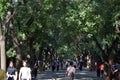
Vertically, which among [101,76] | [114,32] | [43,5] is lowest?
[101,76]

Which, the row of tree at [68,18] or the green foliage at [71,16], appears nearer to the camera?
the row of tree at [68,18]

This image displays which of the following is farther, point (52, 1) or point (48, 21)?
point (48, 21)

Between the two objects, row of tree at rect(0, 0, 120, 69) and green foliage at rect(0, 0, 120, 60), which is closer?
row of tree at rect(0, 0, 120, 69)

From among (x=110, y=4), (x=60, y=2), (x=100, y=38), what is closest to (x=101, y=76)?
(x=100, y=38)

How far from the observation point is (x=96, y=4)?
2453 centimetres

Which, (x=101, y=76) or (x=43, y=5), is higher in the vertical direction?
(x=43, y=5)

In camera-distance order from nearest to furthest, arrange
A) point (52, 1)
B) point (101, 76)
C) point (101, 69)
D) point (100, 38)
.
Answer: point (52, 1)
point (100, 38)
point (101, 69)
point (101, 76)

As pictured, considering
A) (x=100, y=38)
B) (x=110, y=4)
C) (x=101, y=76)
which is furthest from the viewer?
(x=101, y=76)

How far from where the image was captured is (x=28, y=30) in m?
30.3

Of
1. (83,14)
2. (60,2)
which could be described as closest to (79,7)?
(83,14)

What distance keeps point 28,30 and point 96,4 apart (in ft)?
24.0

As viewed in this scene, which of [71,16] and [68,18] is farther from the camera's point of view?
[68,18]

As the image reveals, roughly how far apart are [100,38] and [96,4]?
554 cm

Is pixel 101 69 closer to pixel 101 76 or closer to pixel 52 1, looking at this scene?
pixel 101 76
